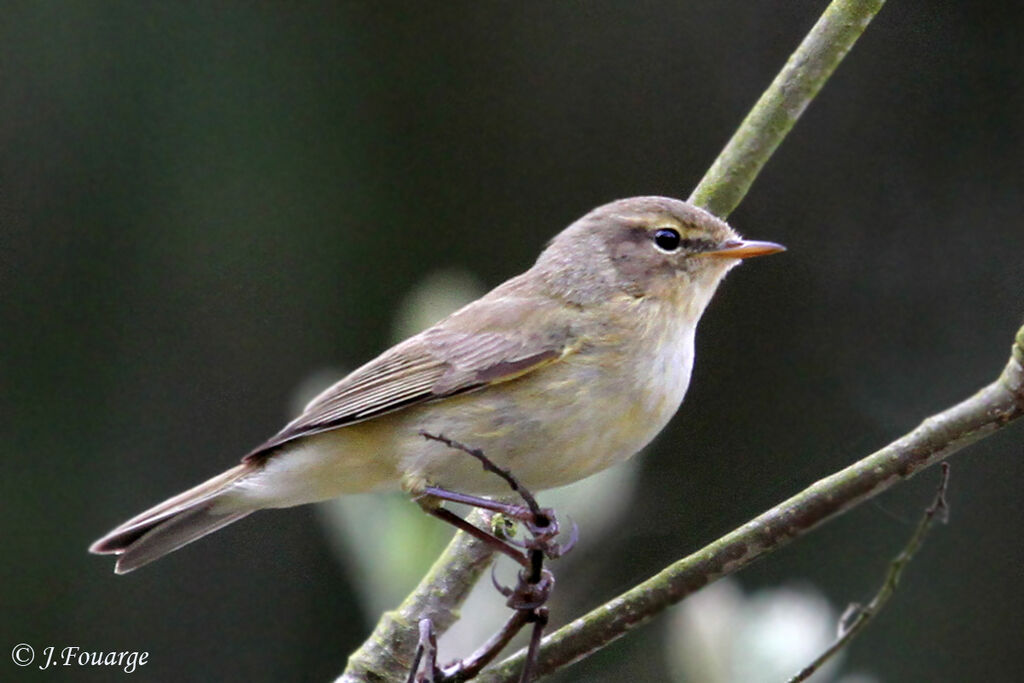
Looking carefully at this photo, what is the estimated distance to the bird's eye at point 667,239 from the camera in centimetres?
292

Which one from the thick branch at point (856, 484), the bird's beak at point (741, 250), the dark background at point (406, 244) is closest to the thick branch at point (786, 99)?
the bird's beak at point (741, 250)

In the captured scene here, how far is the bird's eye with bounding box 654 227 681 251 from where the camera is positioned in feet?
9.58

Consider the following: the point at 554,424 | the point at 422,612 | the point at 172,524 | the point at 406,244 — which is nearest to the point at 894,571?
the point at 554,424

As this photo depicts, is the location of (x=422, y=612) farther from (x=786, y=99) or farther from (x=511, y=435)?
(x=786, y=99)

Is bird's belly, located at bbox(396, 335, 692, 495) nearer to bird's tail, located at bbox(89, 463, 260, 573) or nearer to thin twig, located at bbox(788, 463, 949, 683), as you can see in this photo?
bird's tail, located at bbox(89, 463, 260, 573)

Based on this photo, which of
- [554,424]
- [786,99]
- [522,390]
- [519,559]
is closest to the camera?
[519,559]

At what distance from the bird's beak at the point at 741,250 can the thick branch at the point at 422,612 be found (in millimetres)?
798

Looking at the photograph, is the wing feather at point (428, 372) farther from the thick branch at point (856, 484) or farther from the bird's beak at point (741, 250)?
the thick branch at point (856, 484)

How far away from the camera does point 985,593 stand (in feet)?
16.5

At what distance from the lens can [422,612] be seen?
98.3 inches

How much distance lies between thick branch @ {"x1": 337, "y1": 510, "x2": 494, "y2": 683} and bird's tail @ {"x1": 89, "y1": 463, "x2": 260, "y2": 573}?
0.54 meters

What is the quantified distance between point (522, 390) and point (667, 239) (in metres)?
0.55

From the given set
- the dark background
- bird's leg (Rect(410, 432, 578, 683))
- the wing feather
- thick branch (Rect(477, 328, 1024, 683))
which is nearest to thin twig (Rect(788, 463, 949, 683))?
thick branch (Rect(477, 328, 1024, 683))

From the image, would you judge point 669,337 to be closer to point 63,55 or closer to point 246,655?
point 246,655
